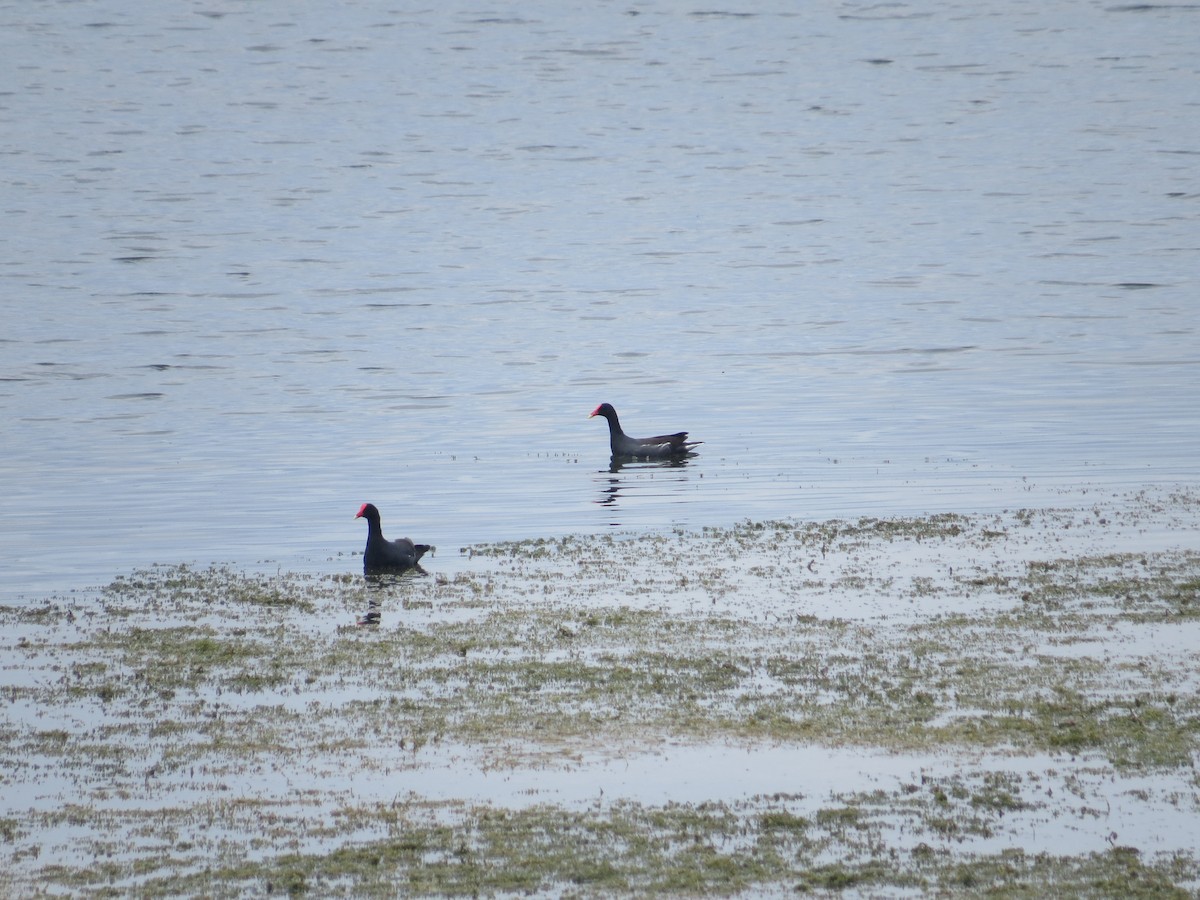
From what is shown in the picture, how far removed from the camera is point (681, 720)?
11.8 meters

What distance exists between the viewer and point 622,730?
458 inches

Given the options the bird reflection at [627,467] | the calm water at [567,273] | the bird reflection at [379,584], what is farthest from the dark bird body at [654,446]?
the bird reflection at [379,584]

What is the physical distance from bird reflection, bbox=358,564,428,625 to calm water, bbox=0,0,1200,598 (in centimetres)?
114

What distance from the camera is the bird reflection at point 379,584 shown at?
15.5 metres

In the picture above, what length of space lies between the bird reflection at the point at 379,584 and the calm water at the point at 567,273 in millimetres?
1141

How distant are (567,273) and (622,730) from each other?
184 ft

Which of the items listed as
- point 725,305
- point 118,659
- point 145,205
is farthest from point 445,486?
point 145,205

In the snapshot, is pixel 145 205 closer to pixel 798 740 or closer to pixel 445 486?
pixel 445 486

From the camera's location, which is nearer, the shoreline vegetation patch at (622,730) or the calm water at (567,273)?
the shoreline vegetation patch at (622,730)

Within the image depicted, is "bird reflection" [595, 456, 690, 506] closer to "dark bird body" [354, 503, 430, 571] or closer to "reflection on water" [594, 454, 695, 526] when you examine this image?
"reflection on water" [594, 454, 695, 526]

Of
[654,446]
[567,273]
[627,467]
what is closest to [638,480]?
[627,467]

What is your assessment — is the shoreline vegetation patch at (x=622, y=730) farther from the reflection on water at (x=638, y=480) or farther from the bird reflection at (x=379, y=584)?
the reflection on water at (x=638, y=480)

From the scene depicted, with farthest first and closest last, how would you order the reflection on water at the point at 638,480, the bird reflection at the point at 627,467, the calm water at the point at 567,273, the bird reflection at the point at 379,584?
the bird reflection at the point at 627,467 → the calm water at the point at 567,273 → the reflection on water at the point at 638,480 → the bird reflection at the point at 379,584

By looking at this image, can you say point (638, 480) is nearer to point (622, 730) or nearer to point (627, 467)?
point (627, 467)
